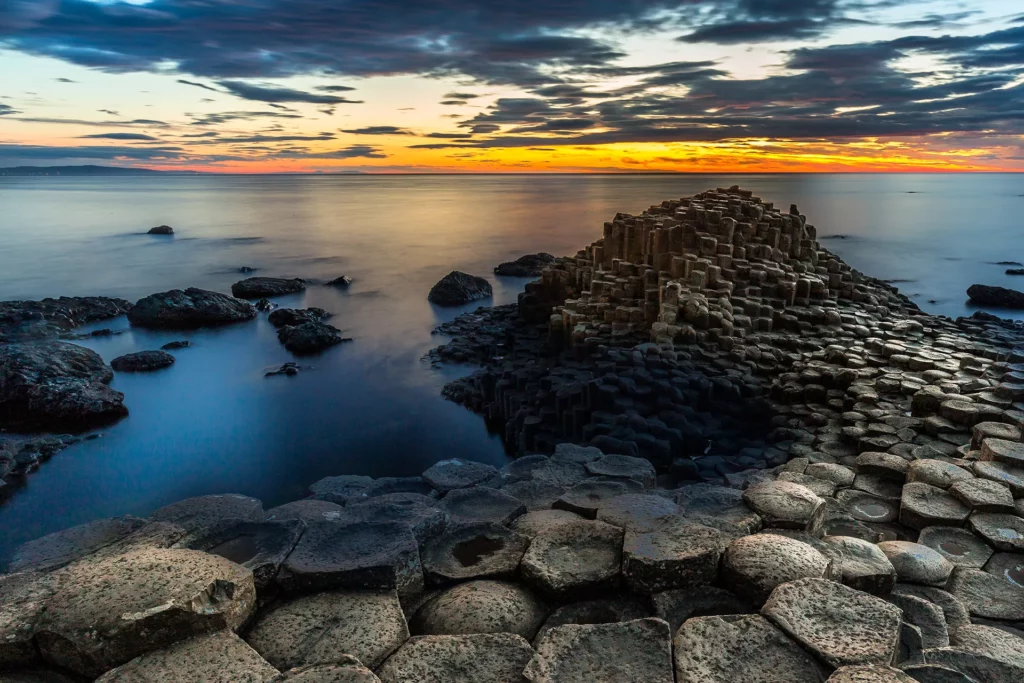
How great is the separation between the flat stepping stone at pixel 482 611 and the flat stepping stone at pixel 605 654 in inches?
15.9

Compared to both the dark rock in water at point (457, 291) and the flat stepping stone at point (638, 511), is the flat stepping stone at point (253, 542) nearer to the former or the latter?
the flat stepping stone at point (638, 511)

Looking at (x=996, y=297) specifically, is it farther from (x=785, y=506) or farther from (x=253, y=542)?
(x=253, y=542)

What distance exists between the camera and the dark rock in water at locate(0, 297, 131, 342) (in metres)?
15.4

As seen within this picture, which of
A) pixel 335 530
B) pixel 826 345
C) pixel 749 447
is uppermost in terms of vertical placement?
pixel 335 530

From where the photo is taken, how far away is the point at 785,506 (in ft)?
14.8

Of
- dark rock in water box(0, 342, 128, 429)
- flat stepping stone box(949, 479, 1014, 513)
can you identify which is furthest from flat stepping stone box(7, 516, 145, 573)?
dark rock in water box(0, 342, 128, 429)

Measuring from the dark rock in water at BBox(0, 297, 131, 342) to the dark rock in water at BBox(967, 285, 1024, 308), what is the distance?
2630 cm

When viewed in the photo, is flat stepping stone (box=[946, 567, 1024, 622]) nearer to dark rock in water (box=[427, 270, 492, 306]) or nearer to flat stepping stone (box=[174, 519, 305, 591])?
flat stepping stone (box=[174, 519, 305, 591])

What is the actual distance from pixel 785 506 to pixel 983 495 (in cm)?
213

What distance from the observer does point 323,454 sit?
10.8m

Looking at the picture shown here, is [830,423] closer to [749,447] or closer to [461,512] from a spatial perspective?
[749,447]

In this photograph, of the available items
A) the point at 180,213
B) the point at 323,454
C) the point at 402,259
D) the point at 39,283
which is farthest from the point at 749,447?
the point at 180,213

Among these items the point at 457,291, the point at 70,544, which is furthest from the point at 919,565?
the point at 457,291

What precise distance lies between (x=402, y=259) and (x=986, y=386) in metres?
25.1
